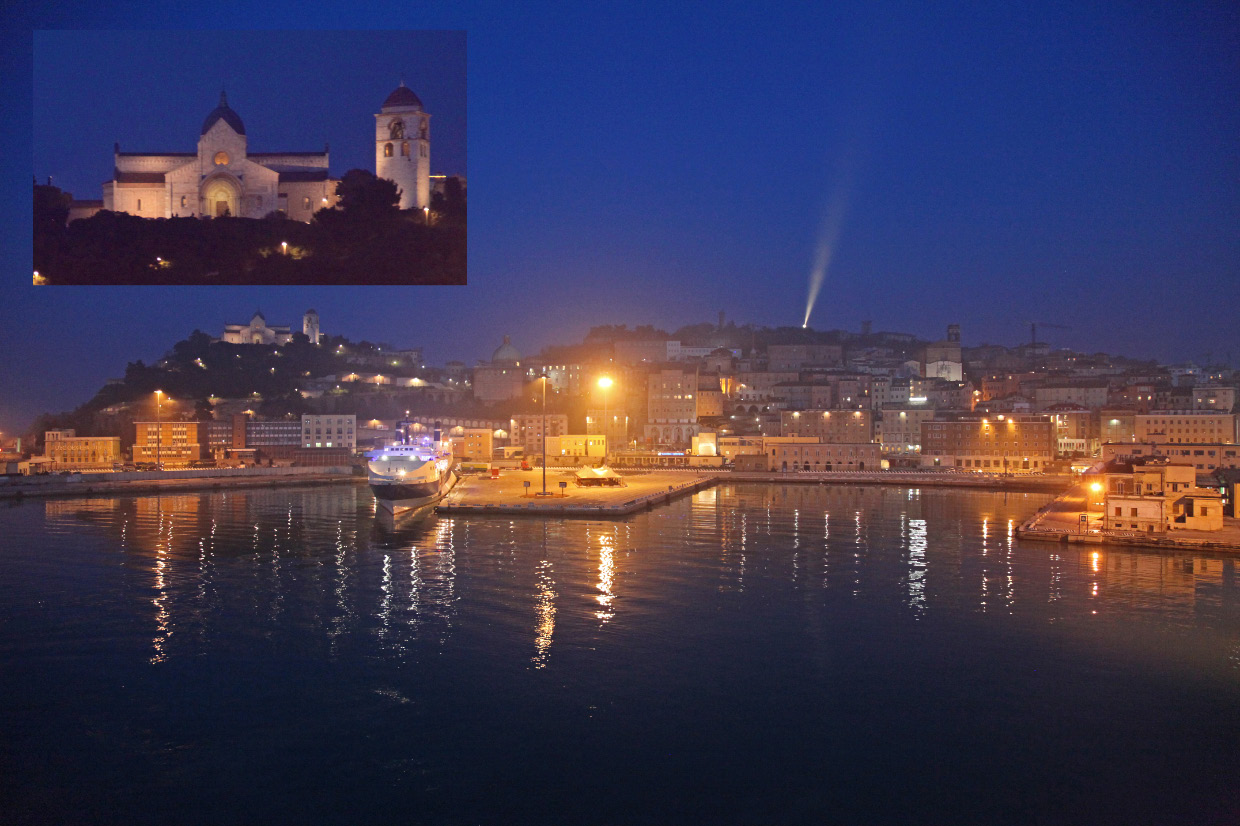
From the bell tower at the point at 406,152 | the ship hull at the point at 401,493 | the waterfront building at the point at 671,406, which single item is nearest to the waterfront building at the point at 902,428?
the waterfront building at the point at 671,406

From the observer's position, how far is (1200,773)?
14.9 feet

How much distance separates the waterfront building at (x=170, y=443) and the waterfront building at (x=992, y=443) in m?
25.7

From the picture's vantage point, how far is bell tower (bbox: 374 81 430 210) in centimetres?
708

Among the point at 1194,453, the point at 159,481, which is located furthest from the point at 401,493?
the point at 1194,453

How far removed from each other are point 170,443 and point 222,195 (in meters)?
26.7

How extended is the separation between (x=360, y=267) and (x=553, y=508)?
10298 millimetres

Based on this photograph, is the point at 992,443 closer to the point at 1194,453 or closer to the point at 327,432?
the point at 1194,453

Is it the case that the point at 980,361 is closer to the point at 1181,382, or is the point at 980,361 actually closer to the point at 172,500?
the point at 1181,382

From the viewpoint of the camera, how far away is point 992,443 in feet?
101

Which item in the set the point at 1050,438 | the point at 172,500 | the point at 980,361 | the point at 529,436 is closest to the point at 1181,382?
the point at 980,361

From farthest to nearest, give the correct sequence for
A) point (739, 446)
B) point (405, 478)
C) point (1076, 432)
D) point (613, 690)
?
point (1076, 432)
point (739, 446)
point (405, 478)
point (613, 690)

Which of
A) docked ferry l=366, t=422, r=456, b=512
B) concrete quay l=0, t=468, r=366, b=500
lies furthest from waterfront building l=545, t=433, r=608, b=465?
docked ferry l=366, t=422, r=456, b=512

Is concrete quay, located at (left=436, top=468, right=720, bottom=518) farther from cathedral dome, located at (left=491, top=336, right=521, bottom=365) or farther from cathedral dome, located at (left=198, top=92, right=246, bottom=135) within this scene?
cathedral dome, located at (left=491, top=336, right=521, bottom=365)

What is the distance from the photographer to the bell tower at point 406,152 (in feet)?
23.2
